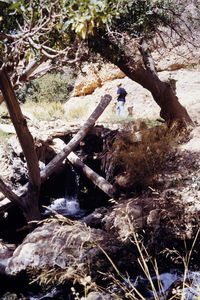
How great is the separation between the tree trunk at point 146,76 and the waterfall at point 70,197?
2.91 metres

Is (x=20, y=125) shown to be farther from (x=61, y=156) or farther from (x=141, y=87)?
(x=141, y=87)

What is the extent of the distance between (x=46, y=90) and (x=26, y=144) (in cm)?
1023

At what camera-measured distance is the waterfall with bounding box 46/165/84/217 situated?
7.06 meters

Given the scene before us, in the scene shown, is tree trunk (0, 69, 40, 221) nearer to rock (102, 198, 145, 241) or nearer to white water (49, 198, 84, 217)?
rock (102, 198, 145, 241)

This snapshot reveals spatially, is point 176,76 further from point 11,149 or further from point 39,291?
point 39,291

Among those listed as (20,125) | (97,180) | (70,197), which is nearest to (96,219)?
(97,180)

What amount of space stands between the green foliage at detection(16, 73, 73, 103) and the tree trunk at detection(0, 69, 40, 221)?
931 cm

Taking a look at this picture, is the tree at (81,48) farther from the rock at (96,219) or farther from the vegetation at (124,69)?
the rock at (96,219)

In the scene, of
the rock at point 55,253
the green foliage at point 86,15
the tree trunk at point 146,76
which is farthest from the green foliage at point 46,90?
the green foliage at point 86,15

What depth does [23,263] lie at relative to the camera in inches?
147

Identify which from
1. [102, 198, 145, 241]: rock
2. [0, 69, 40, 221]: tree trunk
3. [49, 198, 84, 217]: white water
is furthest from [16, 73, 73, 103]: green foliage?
[102, 198, 145, 241]: rock

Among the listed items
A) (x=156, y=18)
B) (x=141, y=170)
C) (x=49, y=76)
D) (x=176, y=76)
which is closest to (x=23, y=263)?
(x=141, y=170)

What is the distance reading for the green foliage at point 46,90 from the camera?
46.0 ft

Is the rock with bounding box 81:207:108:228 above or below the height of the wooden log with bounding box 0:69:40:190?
below
